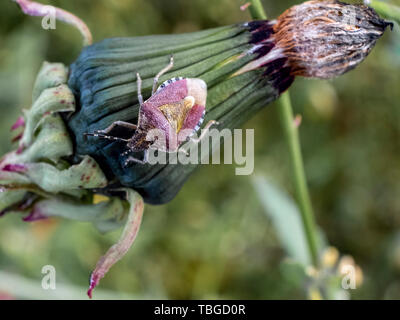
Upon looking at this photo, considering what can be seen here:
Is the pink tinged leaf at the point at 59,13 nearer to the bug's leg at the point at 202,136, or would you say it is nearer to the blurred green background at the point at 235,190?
the bug's leg at the point at 202,136

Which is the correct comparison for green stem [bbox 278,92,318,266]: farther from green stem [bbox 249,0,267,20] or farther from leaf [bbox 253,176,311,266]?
leaf [bbox 253,176,311,266]

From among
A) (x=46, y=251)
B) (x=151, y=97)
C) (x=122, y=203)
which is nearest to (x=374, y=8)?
(x=151, y=97)

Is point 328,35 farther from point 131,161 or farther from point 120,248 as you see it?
point 120,248

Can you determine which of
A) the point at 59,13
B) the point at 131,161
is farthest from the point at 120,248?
the point at 59,13

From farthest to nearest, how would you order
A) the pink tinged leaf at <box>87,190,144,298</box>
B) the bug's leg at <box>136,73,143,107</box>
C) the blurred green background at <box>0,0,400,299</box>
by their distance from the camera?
the blurred green background at <box>0,0,400,299</box>, the bug's leg at <box>136,73,143,107</box>, the pink tinged leaf at <box>87,190,144,298</box>

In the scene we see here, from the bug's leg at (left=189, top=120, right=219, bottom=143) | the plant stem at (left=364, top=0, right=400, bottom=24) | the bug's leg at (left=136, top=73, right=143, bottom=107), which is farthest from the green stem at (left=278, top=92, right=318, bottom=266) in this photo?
the bug's leg at (left=136, top=73, right=143, bottom=107)

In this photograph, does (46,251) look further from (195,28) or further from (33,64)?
(195,28)
